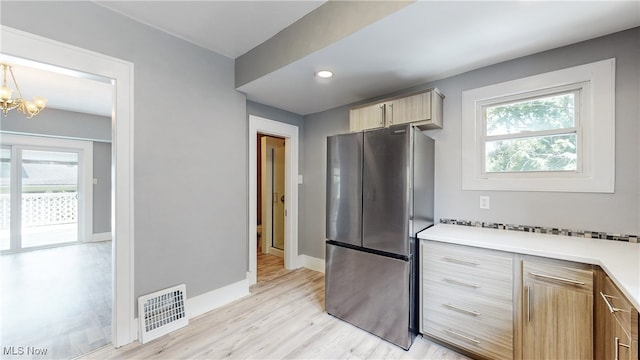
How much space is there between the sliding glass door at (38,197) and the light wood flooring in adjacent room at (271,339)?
4.67 meters

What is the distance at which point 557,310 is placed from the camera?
1.47 m

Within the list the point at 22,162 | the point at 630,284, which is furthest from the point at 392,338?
the point at 22,162

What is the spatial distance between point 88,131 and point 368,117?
5.61m

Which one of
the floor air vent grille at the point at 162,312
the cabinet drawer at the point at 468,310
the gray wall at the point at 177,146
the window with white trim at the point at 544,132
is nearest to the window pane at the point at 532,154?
the window with white trim at the point at 544,132

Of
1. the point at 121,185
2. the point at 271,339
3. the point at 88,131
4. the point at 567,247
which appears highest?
the point at 88,131

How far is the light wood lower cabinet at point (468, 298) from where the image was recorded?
164cm

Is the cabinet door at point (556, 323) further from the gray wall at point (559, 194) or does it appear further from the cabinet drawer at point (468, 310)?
the gray wall at point (559, 194)

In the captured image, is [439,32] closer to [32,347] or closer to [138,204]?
[138,204]

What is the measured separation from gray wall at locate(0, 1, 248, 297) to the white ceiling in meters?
0.19

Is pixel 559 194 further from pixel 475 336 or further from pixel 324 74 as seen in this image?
pixel 324 74

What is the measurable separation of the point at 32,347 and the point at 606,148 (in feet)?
14.5

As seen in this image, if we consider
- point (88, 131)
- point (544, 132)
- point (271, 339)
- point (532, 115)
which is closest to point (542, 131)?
point (544, 132)

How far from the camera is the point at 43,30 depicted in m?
1.66

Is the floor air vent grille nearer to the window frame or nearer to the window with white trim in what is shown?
the window with white trim
